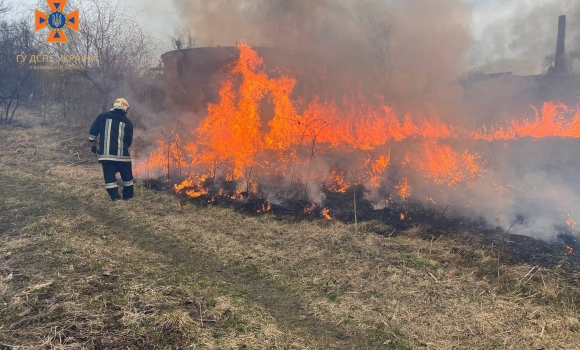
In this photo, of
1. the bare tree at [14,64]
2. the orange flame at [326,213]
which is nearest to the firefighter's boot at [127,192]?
the orange flame at [326,213]

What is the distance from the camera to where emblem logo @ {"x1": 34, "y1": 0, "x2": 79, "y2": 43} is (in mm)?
15531

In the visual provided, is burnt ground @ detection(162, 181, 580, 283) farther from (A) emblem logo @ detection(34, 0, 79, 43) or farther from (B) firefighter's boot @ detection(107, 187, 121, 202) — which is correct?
(A) emblem logo @ detection(34, 0, 79, 43)

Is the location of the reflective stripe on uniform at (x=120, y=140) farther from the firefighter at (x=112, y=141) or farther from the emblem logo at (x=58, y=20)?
the emblem logo at (x=58, y=20)

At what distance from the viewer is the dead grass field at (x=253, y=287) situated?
339 centimetres

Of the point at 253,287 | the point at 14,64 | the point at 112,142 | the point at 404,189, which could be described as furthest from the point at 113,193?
the point at 14,64

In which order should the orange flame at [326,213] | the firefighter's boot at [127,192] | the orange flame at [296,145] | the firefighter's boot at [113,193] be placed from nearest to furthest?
the firefighter's boot at [113,193] → the orange flame at [326,213] → the firefighter's boot at [127,192] → the orange flame at [296,145]

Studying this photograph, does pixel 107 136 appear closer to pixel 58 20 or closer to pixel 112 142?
pixel 112 142

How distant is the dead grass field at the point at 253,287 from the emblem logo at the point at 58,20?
459 inches

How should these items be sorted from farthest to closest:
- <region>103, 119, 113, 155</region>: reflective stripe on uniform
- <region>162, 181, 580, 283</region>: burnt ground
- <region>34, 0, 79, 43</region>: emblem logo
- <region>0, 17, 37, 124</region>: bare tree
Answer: <region>0, 17, 37, 124</region>: bare tree
<region>34, 0, 79, 43</region>: emblem logo
<region>103, 119, 113, 155</region>: reflective stripe on uniform
<region>162, 181, 580, 283</region>: burnt ground

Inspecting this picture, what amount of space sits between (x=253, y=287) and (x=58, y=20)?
59.2 feet

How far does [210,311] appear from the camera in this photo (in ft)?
12.5

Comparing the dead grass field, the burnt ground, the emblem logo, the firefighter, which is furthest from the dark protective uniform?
the emblem logo

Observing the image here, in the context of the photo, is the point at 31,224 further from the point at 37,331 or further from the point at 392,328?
the point at 392,328

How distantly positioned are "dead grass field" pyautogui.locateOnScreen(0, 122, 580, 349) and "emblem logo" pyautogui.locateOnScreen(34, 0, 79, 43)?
38.2 feet
